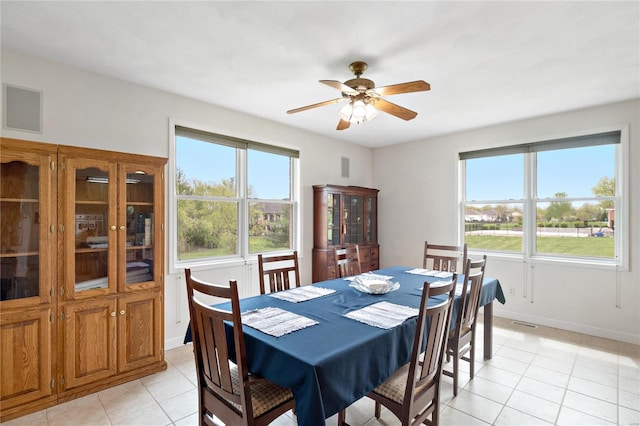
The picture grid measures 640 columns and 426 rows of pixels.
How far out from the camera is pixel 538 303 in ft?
13.6

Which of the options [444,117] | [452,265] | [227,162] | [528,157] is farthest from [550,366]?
[227,162]

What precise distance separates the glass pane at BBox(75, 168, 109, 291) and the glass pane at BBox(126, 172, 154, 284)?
173 mm

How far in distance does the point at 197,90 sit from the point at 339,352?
2.97 metres

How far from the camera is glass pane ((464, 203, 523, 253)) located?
447cm

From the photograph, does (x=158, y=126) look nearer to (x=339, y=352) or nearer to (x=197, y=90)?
(x=197, y=90)

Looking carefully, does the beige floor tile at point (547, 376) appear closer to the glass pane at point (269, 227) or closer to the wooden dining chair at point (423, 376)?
the wooden dining chair at point (423, 376)

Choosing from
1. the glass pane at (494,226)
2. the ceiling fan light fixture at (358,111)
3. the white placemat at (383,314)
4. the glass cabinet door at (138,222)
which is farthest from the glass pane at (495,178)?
the glass cabinet door at (138,222)

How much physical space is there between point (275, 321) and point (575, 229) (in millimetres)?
4170

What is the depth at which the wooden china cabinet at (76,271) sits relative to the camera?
2.26 meters

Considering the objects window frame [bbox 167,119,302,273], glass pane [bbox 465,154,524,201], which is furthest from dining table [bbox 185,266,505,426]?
glass pane [bbox 465,154,524,201]

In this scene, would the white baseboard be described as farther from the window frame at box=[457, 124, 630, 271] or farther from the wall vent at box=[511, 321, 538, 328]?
the window frame at box=[457, 124, 630, 271]

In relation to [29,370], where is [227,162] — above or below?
above

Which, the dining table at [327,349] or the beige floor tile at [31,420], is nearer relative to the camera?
the dining table at [327,349]

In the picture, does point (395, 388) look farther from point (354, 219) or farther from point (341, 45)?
point (354, 219)
